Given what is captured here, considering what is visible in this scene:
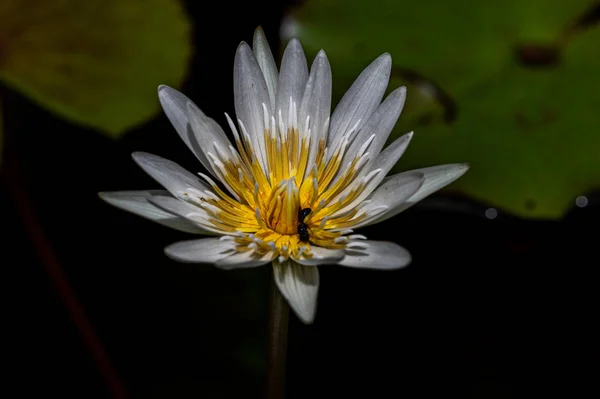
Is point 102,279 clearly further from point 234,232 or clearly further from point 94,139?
point 234,232

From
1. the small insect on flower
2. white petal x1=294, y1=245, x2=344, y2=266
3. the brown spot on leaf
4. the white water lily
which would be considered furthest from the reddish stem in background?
the brown spot on leaf

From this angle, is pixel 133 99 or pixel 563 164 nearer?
pixel 563 164

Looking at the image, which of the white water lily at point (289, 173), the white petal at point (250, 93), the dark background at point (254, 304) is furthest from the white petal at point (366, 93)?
the dark background at point (254, 304)

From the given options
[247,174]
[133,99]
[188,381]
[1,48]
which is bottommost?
[188,381]

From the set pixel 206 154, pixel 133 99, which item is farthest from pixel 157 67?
pixel 206 154

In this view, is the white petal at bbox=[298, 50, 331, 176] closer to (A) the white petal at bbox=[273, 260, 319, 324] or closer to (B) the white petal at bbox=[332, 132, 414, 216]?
(B) the white petal at bbox=[332, 132, 414, 216]

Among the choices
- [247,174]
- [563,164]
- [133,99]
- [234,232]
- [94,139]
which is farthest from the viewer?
[94,139]

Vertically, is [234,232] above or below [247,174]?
below

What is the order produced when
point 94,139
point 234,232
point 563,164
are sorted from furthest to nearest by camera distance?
point 94,139, point 563,164, point 234,232

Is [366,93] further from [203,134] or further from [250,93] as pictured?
[203,134]
